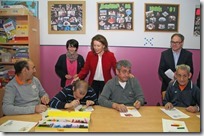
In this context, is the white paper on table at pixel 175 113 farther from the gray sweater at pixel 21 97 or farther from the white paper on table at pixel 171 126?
the gray sweater at pixel 21 97

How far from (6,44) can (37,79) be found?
14.1 inches

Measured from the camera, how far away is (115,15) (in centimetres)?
143

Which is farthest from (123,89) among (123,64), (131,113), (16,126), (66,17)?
(16,126)

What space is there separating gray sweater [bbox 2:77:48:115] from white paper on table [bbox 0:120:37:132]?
4.3 inches

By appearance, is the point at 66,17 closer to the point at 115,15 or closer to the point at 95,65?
the point at 115,15

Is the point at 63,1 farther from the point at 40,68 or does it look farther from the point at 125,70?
the point at 125,70

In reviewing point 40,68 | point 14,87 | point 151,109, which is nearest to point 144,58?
point 151,109

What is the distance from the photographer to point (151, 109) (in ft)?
4.76

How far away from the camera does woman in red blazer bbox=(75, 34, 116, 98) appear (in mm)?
1657

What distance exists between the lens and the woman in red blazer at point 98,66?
65.2 inches

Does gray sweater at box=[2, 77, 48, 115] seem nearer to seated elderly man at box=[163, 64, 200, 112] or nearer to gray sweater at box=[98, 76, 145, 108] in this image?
gray sweater at box=[98, 76, 145, 108]

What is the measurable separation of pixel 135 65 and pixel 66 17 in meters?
0.63

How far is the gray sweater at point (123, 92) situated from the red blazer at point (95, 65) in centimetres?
12

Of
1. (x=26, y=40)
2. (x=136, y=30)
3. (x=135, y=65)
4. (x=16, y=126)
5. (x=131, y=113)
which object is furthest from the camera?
(x=26, y=40)
